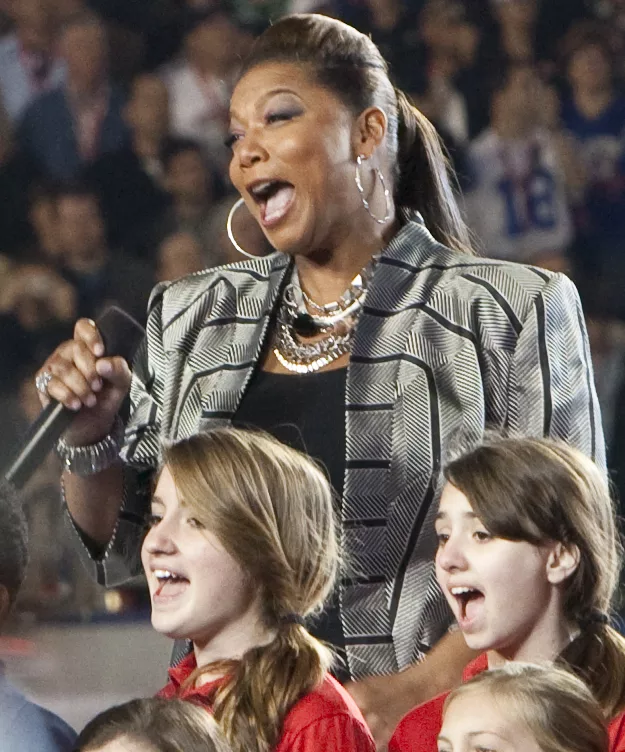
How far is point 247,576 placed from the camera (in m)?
1.44

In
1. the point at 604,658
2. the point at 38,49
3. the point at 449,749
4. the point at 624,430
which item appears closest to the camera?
the point at 449,749

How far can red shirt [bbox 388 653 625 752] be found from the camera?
1383mm

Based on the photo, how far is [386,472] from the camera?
1.55 m

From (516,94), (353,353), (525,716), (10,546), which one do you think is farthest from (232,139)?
(516,94)

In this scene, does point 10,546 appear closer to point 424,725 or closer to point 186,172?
point 424,725

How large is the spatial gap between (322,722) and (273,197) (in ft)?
1.86

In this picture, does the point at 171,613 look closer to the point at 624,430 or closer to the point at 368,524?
the point at 368,524

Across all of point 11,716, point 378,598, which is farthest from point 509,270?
point 11,716

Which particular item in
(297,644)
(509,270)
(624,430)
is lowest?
(624,430)

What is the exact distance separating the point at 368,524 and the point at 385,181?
406mm

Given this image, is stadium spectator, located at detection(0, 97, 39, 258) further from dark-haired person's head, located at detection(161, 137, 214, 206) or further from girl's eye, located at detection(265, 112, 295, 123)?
girl's eye, located at detection(265, 112, 295, 123)

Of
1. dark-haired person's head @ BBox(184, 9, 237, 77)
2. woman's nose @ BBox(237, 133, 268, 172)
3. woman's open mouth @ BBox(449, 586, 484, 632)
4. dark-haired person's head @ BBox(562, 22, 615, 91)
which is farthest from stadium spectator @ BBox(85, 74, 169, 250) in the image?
woman's open mouth @ BBox(449, 586, 484, 632)

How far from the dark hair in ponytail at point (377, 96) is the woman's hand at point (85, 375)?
38 cm

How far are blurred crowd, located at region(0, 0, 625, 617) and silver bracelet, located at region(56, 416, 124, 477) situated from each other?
7.19ft
